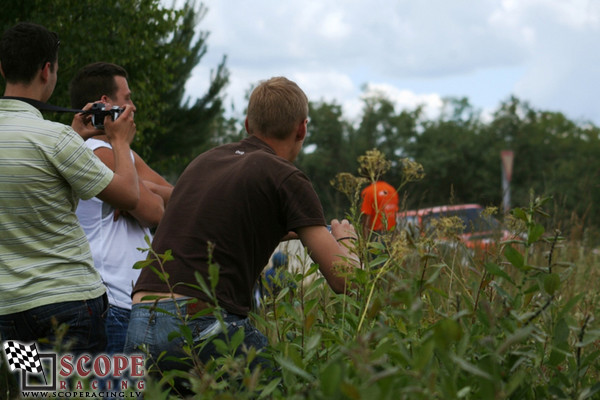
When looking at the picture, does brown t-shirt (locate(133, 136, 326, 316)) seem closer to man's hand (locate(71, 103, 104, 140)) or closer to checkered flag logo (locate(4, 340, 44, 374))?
checkered flag logo (locate(4, 340, 44, 374))

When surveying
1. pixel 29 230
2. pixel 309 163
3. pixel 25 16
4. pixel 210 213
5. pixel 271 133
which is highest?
pixel 25 16

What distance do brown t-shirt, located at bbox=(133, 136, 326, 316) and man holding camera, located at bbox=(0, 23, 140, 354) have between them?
32 centimetres

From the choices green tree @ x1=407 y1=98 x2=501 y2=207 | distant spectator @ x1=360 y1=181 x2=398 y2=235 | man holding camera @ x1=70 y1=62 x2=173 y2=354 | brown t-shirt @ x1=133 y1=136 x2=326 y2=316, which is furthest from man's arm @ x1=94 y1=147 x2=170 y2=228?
green tree @ x1=407 y1=98 x2=501 y2=207

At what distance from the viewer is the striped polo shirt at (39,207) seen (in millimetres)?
2689

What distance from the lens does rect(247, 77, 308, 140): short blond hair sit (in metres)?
2.82

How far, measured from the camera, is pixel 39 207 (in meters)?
2.72

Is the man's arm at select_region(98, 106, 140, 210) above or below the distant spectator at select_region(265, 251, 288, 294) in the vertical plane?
above

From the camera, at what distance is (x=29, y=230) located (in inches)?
107

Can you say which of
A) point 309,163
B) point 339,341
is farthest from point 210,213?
point 309,163

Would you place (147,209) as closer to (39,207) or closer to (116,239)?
(116,239)

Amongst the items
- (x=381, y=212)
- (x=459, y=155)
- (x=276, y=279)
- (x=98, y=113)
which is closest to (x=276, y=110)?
(x=381, y=212)

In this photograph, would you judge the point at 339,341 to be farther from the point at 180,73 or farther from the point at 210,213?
the point at 180,73

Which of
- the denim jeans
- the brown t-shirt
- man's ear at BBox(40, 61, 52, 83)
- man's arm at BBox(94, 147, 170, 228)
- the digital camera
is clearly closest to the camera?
the denim jeans

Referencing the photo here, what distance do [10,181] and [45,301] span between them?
1.44 feet
